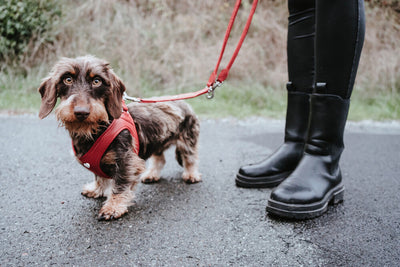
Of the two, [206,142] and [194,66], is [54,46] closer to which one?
[194,66]

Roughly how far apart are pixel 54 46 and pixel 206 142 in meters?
5.01

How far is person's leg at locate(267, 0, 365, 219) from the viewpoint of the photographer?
6.35ft

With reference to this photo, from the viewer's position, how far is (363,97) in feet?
21.7

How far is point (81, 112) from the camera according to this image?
1.81 m

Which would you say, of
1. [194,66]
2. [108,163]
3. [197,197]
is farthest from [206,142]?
[194,66]

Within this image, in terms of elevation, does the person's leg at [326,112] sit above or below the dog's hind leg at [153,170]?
above

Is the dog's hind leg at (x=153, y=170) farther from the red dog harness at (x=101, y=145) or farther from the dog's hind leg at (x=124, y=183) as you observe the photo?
the red dog harness at (x=101, y=145)

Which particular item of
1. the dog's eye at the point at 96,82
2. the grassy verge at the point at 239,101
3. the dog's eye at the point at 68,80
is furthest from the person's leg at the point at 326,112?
the grassy verge at the point at 239,101

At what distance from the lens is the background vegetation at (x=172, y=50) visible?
6.13 metres

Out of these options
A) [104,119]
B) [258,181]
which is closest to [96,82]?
[104,119]

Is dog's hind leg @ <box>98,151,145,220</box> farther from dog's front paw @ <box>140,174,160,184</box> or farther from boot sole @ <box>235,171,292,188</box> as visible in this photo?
boot sole @ <box>235,171,292,188</box>

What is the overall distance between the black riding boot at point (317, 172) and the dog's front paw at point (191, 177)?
34.6 inches

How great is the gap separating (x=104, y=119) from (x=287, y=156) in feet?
4.78

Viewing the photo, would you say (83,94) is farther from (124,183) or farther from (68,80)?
(124,183)
